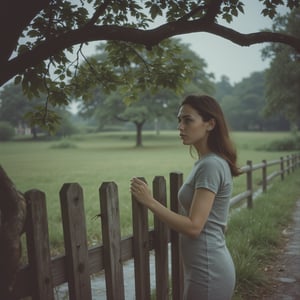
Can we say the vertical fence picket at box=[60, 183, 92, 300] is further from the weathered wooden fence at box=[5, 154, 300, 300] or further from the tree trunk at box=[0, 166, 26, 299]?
the tree trunk at box=[0, 166, 26, 299]

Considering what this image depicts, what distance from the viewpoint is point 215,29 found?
2.43 metres

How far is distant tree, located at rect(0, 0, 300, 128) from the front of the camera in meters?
2.16

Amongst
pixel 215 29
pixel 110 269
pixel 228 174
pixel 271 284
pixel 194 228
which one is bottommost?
pixel 271 284

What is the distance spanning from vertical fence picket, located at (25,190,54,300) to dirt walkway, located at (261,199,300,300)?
2722mm

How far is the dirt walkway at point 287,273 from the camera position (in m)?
3.74

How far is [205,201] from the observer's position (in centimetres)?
183

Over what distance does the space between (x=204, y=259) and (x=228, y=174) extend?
526mm

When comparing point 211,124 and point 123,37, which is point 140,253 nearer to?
point 211,124

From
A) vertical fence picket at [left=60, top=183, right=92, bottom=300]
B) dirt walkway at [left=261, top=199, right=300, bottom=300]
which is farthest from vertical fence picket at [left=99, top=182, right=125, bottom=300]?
dirt walkway at [left=261, top=199, right=300, bottom=300]

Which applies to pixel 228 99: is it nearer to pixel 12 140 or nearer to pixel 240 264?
pixel 12 140

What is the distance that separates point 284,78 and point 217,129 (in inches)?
1105

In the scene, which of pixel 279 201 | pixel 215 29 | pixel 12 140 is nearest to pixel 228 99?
pixel 12 140

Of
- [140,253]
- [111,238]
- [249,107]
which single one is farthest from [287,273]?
[249,107]

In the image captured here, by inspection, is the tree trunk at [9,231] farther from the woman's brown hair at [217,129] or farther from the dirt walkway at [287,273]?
the dirt walkway at [287,273]
